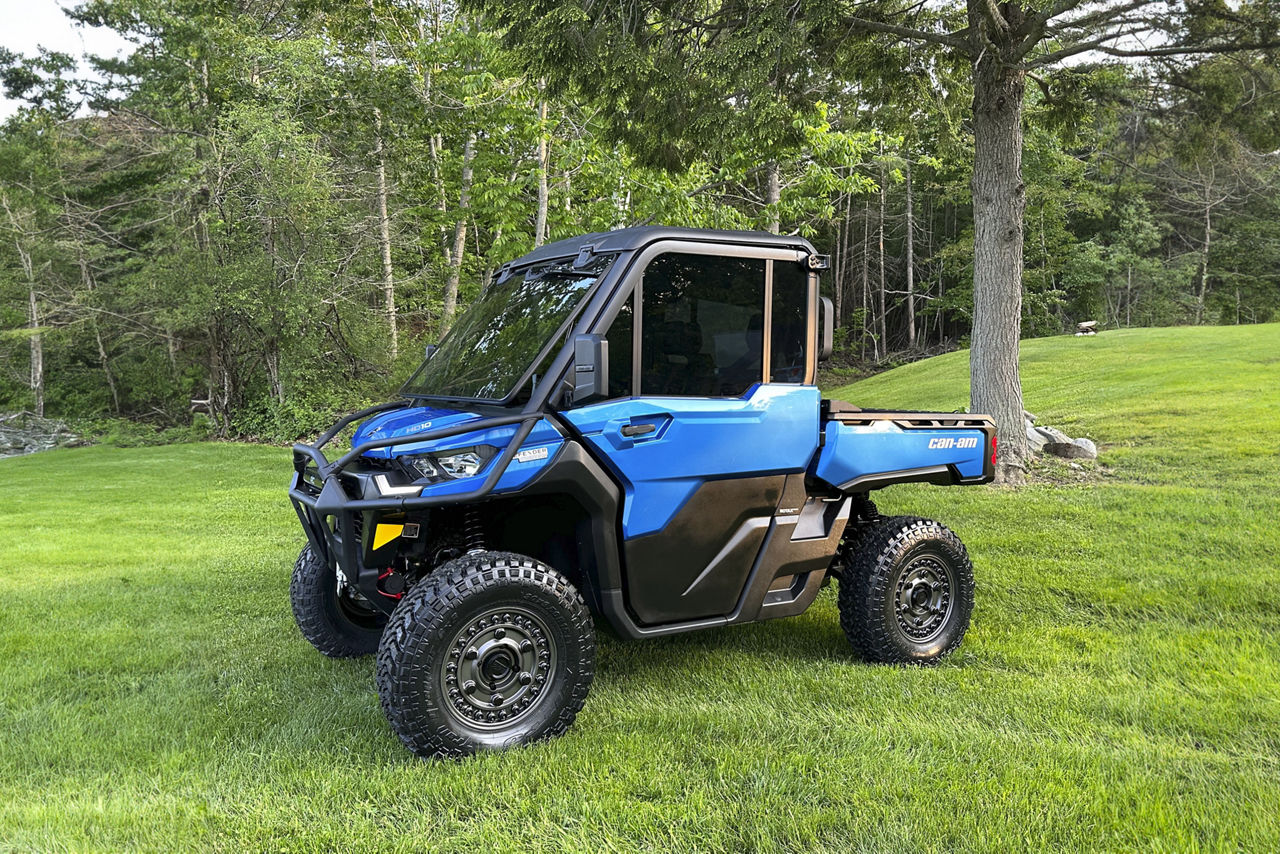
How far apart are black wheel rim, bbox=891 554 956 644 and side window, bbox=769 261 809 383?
1.33 meters

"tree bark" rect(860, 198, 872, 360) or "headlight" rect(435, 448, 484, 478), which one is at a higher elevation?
"tree bark" rect(860, 198, 872, 360)

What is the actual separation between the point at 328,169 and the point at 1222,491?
18.2 metres

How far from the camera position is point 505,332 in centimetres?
421

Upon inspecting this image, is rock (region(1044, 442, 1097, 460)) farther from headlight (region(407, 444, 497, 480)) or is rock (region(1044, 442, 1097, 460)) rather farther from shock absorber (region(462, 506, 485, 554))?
headlight (region(407, 444, 497, 480))

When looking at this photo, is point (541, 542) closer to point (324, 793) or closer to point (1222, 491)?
point (324, 793)

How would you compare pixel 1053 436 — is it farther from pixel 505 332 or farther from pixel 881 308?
pixel 881 308

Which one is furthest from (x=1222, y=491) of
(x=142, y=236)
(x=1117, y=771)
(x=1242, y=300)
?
(x=1242, y=300)

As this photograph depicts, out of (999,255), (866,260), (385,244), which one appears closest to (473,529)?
(999,255)

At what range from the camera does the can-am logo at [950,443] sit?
15.5 feet

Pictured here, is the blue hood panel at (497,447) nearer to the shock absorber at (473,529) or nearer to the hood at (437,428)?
the hood at (437,428)

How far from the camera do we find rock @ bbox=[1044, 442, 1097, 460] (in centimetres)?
1083

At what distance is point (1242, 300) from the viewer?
4272cm

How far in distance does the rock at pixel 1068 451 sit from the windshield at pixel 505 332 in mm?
8923

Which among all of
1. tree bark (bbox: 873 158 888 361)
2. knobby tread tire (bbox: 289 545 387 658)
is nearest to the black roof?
knobby tread tire (bbox: 289 545 387 658)
